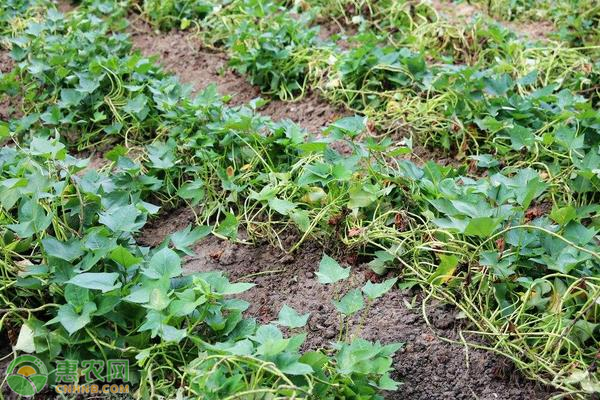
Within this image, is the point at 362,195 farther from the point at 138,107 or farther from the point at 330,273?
the point at 138,107

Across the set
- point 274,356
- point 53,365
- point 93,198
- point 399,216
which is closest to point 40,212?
point 93,198

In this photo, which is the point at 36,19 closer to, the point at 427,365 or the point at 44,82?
the point at 44,82

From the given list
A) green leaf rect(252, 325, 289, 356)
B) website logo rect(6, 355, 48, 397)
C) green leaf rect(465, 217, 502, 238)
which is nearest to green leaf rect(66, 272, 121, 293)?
website logo rect(6, 355, 48, 397)

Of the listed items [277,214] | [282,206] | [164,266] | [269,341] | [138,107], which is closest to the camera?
[269,341]

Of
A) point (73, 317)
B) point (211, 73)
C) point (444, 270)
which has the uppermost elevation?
point (73, 317)

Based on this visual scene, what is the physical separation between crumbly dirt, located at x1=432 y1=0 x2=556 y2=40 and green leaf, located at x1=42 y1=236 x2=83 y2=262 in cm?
256

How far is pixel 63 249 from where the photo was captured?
1783 millimetres

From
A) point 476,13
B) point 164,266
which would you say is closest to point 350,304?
point 164,266

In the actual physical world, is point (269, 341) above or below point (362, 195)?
above

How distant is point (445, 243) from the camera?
1.98 meters

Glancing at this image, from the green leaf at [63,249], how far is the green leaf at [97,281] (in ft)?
0.32

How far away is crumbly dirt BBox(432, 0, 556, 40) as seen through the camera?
3758 mm

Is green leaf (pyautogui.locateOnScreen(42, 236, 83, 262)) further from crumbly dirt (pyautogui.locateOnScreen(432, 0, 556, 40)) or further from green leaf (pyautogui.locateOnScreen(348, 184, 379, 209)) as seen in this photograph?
crumbly dirt (pyautogui.locateOnScreen(432, 0, 556, 40))

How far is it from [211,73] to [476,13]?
1554 millimetres
